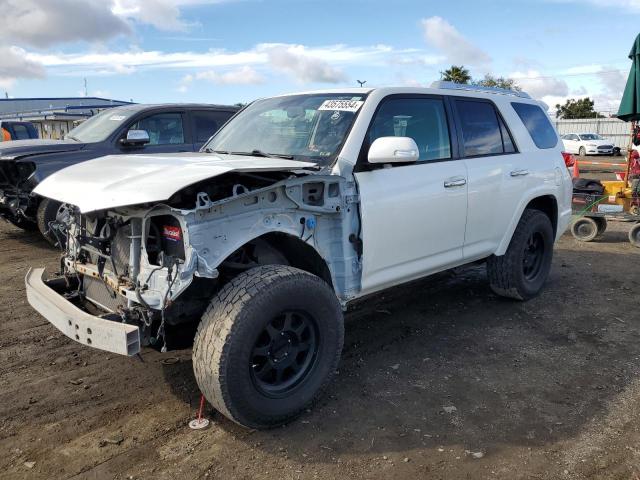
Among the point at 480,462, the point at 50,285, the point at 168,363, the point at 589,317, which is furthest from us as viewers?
the point at 589,317

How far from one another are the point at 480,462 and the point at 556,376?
1.31m

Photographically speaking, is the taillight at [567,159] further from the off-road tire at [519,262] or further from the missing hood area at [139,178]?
the missing hood area at [139,178]

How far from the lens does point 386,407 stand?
3.38 metres

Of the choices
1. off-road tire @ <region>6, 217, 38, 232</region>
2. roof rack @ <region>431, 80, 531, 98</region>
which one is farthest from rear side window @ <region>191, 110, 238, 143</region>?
roof rack @ <region>431, 80, 531, 98</region>

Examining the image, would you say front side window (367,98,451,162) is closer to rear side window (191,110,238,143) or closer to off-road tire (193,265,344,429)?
off-road tire (193,265,344,429)

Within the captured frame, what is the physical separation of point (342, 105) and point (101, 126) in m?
5.11

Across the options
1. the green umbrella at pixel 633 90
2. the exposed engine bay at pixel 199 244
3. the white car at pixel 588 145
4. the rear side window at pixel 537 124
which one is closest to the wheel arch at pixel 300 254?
the exposed engine bay at pixel 199 244

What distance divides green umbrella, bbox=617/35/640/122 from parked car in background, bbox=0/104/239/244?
20.7 ft

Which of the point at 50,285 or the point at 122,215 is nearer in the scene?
the point at 122,215

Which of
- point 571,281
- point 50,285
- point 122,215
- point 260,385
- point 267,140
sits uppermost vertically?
point 267,140

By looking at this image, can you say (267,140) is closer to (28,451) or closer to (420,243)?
(420,243)

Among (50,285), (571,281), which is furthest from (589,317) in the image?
(50,285)

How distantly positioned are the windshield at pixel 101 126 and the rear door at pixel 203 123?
0.86m

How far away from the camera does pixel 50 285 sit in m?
3.66
